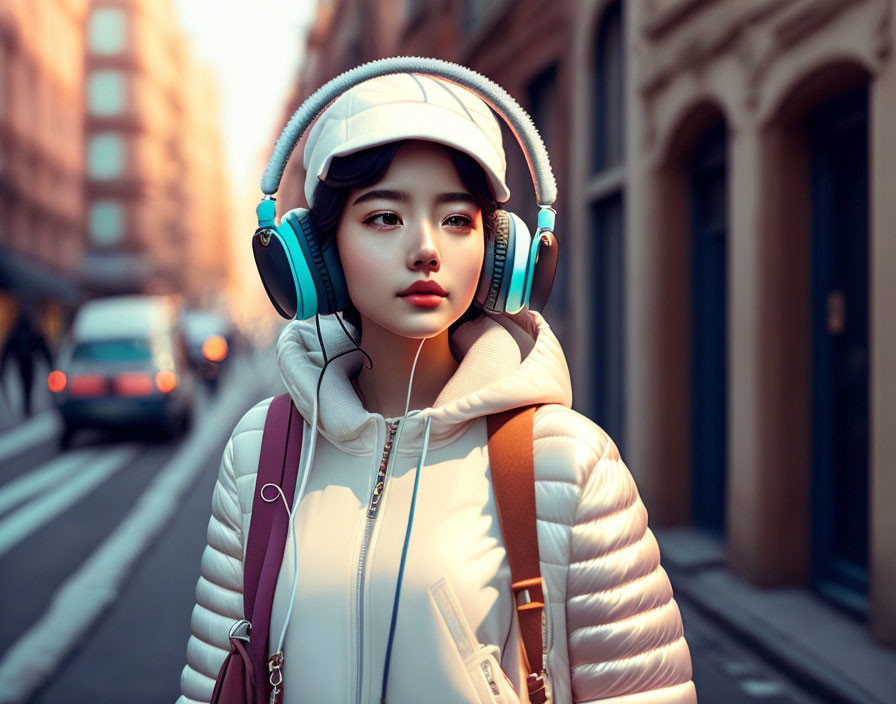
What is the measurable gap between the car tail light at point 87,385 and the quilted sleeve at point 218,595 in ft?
40.7

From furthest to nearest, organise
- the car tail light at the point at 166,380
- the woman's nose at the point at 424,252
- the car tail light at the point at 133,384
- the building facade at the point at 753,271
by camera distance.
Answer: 1. the car tail light at the point at 166,380
2. the car tail light at the point at 133,384
3. the building facade at the point at 753,271
4. the woman's nose at the point at 424,252

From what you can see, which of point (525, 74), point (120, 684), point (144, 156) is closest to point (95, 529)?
point (120, 684)

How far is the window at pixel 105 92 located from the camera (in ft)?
197

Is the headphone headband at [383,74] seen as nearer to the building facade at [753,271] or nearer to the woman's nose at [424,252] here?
the woman's nose at [424,252]

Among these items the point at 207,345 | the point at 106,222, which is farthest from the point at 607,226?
the point at 106,222

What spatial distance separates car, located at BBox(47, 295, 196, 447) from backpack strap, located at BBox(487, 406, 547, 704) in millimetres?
12568

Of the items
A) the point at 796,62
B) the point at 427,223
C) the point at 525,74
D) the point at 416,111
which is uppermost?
the point at 525,74

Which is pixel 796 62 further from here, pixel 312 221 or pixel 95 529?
pixel 95 529

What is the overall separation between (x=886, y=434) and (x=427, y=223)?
3.87 metres

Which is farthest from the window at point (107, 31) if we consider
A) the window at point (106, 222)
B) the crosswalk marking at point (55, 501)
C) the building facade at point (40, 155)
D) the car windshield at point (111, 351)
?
the crosswalk marking at point (55, 501)

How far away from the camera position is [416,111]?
5.36 ft

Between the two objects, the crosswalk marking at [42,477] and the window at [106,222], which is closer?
the crosswalk marking at [42,477]

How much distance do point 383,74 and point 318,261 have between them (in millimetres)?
354

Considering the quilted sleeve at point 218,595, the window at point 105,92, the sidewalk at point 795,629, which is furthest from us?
the window at point 105,92
